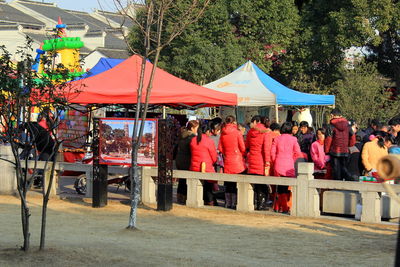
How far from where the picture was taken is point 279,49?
35438 mm

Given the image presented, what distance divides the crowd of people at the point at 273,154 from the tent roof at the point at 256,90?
199 inches

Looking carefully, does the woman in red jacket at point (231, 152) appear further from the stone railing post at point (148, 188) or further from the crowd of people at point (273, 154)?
the stone railing post at point (148, 188)

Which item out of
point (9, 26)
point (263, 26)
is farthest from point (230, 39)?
point (9, 26)

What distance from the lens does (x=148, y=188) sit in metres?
14.8

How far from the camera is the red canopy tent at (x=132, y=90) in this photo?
15.3m

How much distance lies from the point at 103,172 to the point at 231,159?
2.51 metres

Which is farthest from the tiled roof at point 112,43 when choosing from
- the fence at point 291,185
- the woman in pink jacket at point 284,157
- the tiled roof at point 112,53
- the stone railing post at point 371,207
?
the stone railing post at point 371,207

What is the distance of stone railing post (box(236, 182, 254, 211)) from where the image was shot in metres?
13.7

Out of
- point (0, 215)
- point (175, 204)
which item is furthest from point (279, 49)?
point (0, 215)

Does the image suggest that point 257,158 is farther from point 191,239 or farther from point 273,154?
point 191,239

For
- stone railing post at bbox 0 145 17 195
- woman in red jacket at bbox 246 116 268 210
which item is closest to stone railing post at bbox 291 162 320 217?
woman in red jacket at bbox 246 116 268 210

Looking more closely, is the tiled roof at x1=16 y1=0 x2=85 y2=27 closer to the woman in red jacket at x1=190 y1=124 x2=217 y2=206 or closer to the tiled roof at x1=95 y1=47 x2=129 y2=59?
the tiled roof at x1=95 y1=47 x2=129 y2=59

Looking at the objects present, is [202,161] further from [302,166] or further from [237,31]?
[237,31]

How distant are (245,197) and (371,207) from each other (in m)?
2.44
